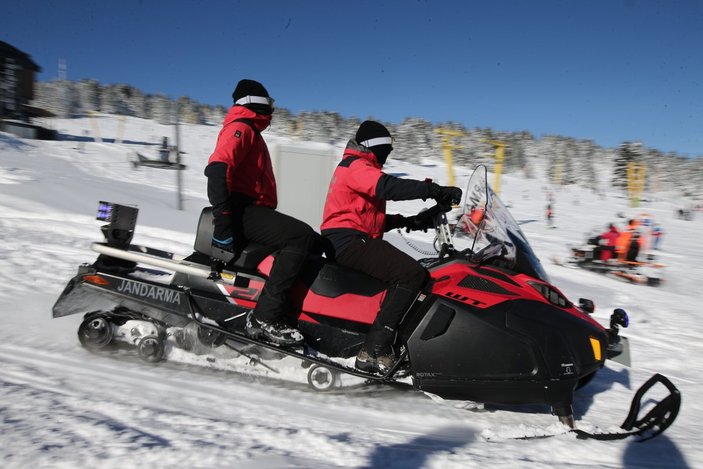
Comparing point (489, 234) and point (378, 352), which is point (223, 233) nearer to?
point (378, 352)

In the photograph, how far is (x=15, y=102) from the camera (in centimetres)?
3120

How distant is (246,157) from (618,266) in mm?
9905

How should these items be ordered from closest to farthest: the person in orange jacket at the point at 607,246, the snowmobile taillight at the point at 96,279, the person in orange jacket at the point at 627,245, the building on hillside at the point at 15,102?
1. the snowmobile taillight at the point at 96,279
2. the person in orange jacket at the point at 627,245
3. the person in orange jacket at the point at 607,246
4. the building on hillside at the point at 15,102

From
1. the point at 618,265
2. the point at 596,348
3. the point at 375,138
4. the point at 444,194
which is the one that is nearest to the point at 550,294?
the point at 596,348

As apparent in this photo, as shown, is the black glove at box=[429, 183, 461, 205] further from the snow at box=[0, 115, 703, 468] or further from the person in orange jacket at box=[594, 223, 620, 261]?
the person in orange jacket at box=[594, 223, 620, 261]

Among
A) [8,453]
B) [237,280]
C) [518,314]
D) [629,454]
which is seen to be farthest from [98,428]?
[629,454]

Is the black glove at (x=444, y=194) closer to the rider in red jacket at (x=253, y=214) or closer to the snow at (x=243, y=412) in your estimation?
the rider in red jacket at (x=253, y=214)

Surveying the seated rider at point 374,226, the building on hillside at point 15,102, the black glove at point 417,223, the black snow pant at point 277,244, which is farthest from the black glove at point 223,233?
the building on hillside at point 15,102

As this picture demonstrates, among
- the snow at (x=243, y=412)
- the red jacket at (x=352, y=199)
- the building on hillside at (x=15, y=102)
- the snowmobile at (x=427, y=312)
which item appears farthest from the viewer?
the building on hillside at (x=15, y=102)

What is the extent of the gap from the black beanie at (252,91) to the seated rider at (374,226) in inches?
24.9

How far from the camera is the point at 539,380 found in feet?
9.05

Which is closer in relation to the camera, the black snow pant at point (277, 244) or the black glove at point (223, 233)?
the black glove at point (223, 233)

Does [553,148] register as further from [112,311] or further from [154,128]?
[112,311]

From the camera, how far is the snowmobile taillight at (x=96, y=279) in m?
3.26
